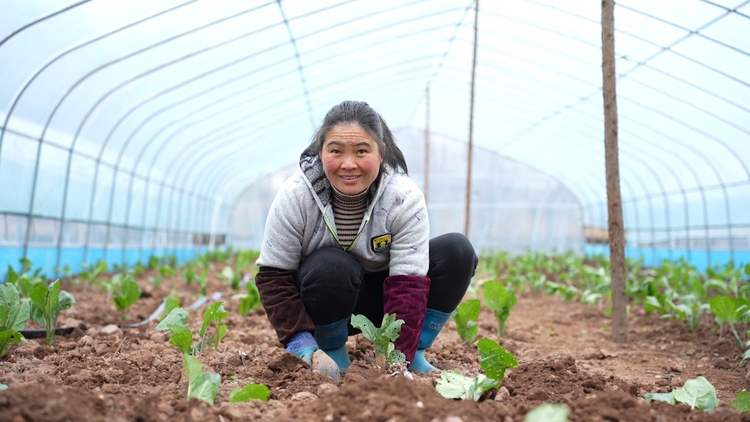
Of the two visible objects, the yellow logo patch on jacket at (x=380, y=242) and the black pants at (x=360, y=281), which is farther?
the yellow logo patch on jacket at (x=380, y=242)

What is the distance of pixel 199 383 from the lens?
180 cm

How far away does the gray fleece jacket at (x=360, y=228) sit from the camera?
2.47 m

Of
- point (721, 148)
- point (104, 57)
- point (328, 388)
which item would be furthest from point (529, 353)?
point (721, 148)

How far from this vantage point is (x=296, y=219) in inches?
97.9

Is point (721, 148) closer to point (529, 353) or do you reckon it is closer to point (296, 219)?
point (529, 353)

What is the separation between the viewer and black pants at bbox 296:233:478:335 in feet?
7.94

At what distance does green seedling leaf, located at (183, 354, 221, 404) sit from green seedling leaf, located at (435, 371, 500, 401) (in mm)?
648

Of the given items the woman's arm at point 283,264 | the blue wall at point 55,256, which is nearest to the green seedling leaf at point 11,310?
the woman's arm at point 283,264

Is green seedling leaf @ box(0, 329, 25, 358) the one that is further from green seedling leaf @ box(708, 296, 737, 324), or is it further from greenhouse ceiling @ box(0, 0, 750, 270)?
greenhouse ceiling @ box(0, 0, 750, 270)

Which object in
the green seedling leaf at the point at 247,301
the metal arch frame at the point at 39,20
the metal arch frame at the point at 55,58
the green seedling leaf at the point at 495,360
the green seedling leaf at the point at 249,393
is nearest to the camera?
the green seedling leaf at the point at 249,393

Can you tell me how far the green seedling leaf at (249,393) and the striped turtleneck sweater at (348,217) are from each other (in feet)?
2.86

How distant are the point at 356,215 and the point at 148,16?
477 centimetres

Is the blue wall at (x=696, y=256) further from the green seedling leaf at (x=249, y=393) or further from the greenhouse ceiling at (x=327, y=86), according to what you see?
the green seedling leaf at (x=249, y=393)

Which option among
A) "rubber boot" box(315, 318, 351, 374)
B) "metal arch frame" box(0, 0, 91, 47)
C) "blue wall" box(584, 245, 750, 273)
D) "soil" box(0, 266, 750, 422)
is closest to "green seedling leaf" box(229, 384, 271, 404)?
"soil" box(0, 266, 750, 422)
